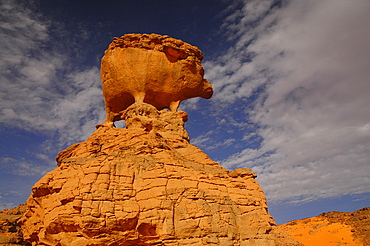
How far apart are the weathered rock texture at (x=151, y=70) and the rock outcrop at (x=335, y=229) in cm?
3224

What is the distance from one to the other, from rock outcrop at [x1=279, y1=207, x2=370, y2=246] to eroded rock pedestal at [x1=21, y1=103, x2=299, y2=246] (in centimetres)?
3052

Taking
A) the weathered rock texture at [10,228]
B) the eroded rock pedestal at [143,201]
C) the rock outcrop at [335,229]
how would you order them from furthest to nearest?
the rock outcrop at [335,229]
the weathered rock texture at [10,228]
the eroded rock pedestal at [143,201]

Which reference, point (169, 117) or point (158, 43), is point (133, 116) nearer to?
point (169, 117)

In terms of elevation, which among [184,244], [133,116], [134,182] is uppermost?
[133,116]

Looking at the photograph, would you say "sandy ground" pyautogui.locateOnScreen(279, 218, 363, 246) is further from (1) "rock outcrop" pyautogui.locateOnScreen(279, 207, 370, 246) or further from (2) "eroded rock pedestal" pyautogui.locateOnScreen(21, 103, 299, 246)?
(2) "eroded rock pedestal" pyautogui.locateOnScreen(21, 103, 299, 246)

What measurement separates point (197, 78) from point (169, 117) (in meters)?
4.89

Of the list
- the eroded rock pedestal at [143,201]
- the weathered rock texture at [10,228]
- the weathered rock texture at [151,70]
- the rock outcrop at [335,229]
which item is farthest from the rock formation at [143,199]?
the rock outcrop at [335,229]

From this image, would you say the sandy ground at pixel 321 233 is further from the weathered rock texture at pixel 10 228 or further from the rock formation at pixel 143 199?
the weathered rock texture at pixel 10 228

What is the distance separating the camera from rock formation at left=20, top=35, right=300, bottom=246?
443 inches

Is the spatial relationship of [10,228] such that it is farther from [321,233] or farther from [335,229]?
[335,229]

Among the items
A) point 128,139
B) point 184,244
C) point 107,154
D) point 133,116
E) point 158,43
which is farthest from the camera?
point 158,43

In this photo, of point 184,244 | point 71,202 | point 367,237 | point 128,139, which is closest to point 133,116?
point 128,139

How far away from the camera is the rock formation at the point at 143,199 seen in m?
11.2

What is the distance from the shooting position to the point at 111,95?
73.8ft
